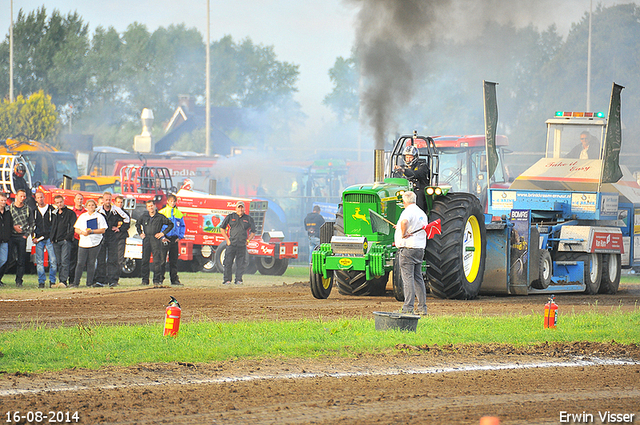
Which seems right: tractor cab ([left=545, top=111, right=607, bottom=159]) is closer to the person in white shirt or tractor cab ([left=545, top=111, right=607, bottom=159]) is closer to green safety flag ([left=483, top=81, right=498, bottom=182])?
green safety flag ([left=483, top=81, right=498, bottom=182])

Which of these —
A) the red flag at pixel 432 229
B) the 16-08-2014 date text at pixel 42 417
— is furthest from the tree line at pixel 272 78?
the 16-08-2014 date text at pixel 42 417

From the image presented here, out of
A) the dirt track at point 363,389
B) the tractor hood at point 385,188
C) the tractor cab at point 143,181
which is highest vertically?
the tractor cab at point 143,181

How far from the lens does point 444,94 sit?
149 ft

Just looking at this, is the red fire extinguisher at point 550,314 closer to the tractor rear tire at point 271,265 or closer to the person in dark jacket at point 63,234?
the person in dark jacket at point 63,234

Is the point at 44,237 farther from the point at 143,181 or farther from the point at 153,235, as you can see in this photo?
the point at 143,181

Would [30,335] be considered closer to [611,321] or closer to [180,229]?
[611,321]

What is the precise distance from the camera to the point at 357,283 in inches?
554

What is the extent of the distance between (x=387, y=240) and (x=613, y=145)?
223 inches

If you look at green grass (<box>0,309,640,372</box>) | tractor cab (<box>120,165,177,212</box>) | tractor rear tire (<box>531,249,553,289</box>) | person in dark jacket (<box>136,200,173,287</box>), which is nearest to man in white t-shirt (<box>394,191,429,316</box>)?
green grass (<box>0,309,640,372</box>)

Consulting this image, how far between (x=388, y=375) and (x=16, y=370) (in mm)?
3372

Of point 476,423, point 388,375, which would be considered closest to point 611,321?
point 388,375

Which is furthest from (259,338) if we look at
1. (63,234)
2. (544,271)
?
(63,234)

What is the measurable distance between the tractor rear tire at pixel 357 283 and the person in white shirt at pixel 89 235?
550 centimetres

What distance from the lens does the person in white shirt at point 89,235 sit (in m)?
16.6
